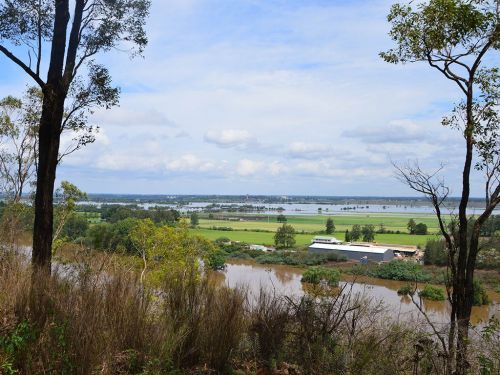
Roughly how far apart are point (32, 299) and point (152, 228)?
17.0 m

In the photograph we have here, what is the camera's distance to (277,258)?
4750 cm

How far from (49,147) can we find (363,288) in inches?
168

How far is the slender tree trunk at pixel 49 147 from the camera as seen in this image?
18.3ft

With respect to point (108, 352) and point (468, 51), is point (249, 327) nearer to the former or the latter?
point (108, 352)

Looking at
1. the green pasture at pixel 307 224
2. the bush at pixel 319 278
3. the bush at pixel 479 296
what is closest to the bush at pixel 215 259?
the bush at pixel 319 278

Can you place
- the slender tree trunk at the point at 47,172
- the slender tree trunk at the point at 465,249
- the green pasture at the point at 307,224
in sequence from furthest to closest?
the green pasture at the point at 307,224 → the slender tree trunk at the point at 465,249 → the slender tree trunk at the point at 47,172

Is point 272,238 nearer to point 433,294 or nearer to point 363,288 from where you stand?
point 433,294

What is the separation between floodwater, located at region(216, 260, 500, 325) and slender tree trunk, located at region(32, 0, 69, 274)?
222 cm

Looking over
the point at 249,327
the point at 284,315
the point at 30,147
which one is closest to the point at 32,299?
the point at 249,327

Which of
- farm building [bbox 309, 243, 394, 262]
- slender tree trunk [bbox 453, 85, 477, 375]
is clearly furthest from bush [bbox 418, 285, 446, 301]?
slender tree trunk [bbox 453, 85, 477, 375]

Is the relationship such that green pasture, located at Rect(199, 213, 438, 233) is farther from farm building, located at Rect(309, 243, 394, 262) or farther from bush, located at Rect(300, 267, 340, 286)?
bush, located at Rect(300, 267, 340, 286)

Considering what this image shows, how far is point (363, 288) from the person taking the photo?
5.42 meters

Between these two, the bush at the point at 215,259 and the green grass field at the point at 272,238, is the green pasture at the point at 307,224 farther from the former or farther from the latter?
the bush at the point at 215,259

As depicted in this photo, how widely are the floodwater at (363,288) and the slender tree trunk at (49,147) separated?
7.27 feet
